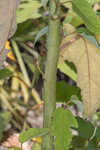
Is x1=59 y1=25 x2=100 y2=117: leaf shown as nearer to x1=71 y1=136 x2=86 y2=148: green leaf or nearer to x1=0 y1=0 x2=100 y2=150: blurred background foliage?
x1=0 y1=0 x2=100 y2=150: blurred background foliage

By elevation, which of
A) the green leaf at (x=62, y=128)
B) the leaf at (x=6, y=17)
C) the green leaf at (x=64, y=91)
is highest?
the leaf at (x=6, y=17)

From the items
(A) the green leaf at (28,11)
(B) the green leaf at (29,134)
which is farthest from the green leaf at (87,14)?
(A) the green leaf at (28,11)

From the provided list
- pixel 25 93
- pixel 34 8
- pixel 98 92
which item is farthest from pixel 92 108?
pixel 25 93

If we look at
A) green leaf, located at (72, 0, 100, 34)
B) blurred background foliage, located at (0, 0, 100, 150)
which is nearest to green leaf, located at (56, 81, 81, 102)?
blurred background foliage, located at (0, 0, 100, 150)

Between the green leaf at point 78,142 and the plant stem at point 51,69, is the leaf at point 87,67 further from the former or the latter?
the green leaf at point 78,142

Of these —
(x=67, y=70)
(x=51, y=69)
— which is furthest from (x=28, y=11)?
(x=51, y=69)

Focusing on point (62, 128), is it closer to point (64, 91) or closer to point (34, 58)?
point (64, 91)
